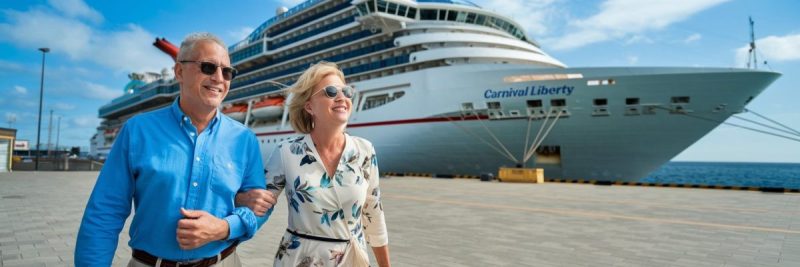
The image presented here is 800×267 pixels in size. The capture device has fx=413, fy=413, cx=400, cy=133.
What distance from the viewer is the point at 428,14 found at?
2133 centimetres

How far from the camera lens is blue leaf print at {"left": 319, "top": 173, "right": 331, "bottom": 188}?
6.21ft

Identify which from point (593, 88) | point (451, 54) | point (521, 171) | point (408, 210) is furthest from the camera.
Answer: point (451, 54)

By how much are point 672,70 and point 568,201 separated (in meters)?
6.21

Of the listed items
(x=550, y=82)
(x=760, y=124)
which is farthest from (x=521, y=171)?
(x=760, y=124)

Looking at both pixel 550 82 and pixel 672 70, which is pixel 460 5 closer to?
pixel 550 82

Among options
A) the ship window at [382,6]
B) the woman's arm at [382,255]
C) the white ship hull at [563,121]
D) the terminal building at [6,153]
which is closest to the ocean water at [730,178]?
the white ship hull at [563,121]

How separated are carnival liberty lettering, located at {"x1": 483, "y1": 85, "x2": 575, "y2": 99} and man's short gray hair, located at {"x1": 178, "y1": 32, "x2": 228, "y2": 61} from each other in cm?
1354

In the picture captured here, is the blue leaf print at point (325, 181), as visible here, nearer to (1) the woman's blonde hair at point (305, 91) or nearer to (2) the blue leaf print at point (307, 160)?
(2) the blue leaf print at point (307, 160)

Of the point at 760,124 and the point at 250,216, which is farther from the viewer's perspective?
the point at 760,124

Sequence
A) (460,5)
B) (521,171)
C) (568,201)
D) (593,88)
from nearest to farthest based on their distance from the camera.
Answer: (568,201)
(593,88)
(521,171)
(460,5)

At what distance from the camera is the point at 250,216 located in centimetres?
171

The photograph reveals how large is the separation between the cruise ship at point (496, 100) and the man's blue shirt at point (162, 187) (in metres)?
13.6

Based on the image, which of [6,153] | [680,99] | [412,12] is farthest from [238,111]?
[680,99]

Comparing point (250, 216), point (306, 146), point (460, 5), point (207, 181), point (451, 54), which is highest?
point (460, 5)
